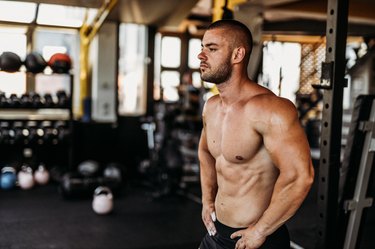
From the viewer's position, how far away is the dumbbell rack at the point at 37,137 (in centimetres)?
477

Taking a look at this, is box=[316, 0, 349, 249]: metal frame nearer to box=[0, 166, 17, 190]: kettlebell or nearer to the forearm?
the forearm

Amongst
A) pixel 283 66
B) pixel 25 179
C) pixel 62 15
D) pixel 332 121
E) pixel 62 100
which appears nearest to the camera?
pixel 332 121

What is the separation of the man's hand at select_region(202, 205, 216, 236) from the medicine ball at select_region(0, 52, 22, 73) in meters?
3.43

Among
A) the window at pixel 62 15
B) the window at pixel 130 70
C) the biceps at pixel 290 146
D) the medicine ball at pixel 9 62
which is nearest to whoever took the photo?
the biceps at pixel 290 146

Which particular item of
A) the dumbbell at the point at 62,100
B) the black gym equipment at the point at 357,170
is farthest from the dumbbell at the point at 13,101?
the black gym equipment at the point at 357,170

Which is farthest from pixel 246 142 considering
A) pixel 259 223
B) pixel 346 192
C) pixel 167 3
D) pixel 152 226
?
pixel 167 3

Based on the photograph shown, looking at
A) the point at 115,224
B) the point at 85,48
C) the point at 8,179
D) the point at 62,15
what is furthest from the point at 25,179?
the point at 62,15

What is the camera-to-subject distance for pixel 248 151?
137 cm

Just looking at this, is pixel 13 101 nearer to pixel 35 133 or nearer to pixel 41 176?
pixel 35 133

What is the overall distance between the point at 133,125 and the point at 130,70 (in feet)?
4.12

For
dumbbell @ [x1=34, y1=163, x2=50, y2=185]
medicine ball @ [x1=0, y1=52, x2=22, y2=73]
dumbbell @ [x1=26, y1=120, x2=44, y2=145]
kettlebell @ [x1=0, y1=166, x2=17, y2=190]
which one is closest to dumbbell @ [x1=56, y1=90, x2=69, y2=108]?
dumbbell @ [x1=26, y1=120, x2=44, y2=145]

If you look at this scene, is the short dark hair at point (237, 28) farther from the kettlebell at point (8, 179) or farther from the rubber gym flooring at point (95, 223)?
the kettlebell at point (8, 179)

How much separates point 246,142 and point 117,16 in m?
4.26

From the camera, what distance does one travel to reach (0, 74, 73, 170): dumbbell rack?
4.77 metres
